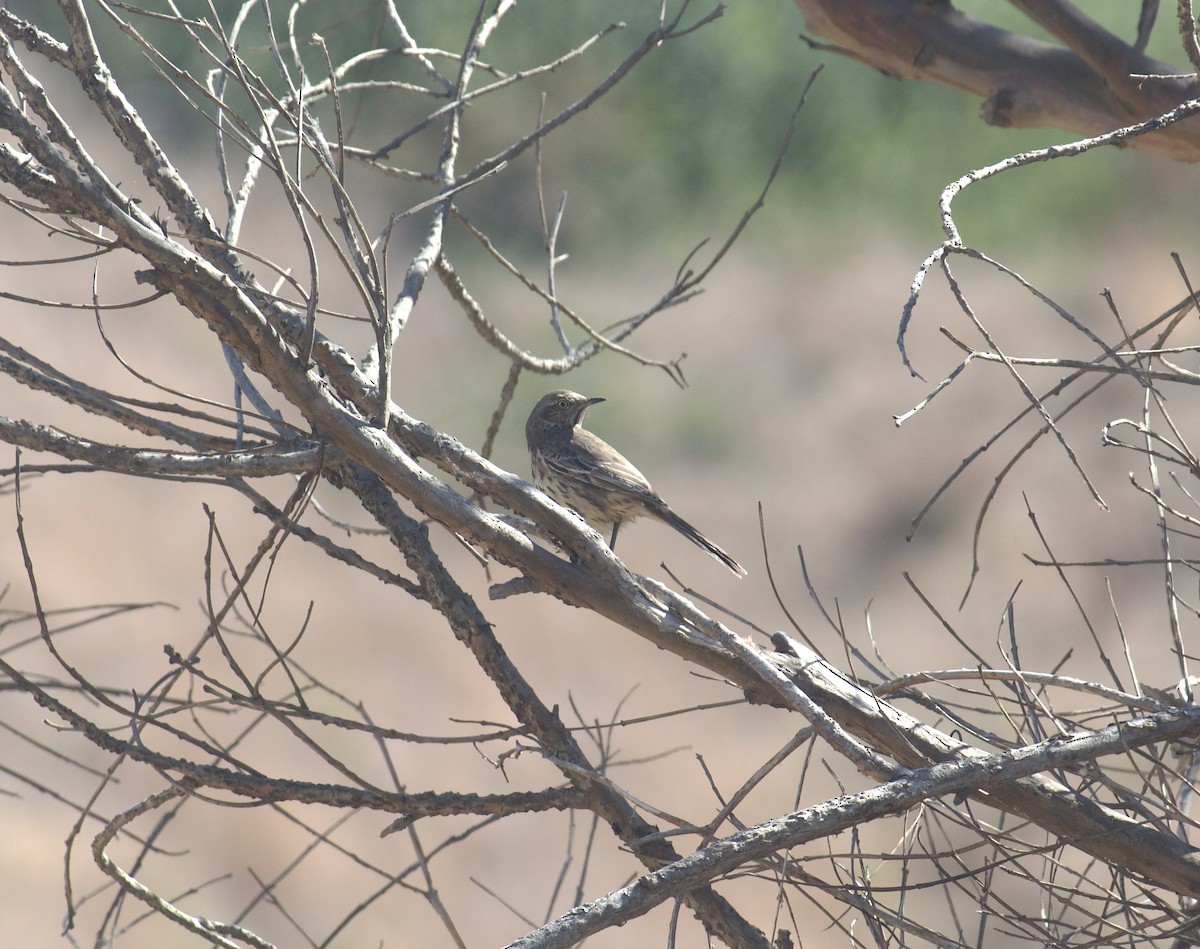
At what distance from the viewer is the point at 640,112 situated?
20.0 meters

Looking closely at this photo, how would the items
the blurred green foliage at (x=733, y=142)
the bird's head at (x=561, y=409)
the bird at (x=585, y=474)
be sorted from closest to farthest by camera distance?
the bird at (x=585, y=474) < the bird's head at (x=561, y=409) < the blurred green foliage at (x=733, y=142)

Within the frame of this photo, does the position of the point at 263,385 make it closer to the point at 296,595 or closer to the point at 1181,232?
the point at 296,595

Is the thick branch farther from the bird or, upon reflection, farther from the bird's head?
the bird's head

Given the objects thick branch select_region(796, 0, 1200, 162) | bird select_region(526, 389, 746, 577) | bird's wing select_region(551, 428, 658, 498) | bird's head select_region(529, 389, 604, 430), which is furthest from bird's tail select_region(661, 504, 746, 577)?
thick branch select_region(796, 0, 1200, 162)

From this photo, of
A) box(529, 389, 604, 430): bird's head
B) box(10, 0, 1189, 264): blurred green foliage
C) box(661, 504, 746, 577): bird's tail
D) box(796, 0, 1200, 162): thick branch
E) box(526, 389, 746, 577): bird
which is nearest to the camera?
box(796, 0, 1200, 162): thick branch

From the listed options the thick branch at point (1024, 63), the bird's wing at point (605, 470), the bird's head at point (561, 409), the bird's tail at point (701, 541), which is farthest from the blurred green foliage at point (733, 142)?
the thick branch at point (1024, 63)

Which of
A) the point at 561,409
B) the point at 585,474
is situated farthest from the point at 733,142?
the point at 585,474

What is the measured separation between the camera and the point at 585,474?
17.0 ft

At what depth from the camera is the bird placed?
16.4 ft

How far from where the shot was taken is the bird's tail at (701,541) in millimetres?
4434

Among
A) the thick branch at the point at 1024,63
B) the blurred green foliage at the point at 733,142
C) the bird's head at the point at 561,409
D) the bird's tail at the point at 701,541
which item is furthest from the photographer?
the blurred green foliage at the point at 733,142

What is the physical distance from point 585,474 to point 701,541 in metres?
0.79

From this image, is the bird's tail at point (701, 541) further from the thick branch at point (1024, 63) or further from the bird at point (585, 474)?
the thick branch at point (1024, 63)

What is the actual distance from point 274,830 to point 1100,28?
996 cm
